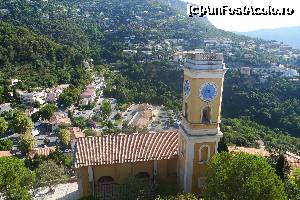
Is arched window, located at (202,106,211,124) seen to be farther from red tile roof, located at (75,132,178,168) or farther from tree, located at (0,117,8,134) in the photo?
tree, located at (0,117,8,134)

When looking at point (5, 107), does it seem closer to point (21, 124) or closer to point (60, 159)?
point (21, 124)

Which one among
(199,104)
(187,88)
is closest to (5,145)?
(187,88)

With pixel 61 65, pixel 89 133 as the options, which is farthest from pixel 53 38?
pixel 89 133

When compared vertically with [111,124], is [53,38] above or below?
above

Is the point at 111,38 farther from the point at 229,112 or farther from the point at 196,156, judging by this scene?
the point at 196,156

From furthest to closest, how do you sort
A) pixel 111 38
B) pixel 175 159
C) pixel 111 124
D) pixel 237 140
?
pixel 111 38
pixel 111 124
pixel 237 140
pixel 175 159
